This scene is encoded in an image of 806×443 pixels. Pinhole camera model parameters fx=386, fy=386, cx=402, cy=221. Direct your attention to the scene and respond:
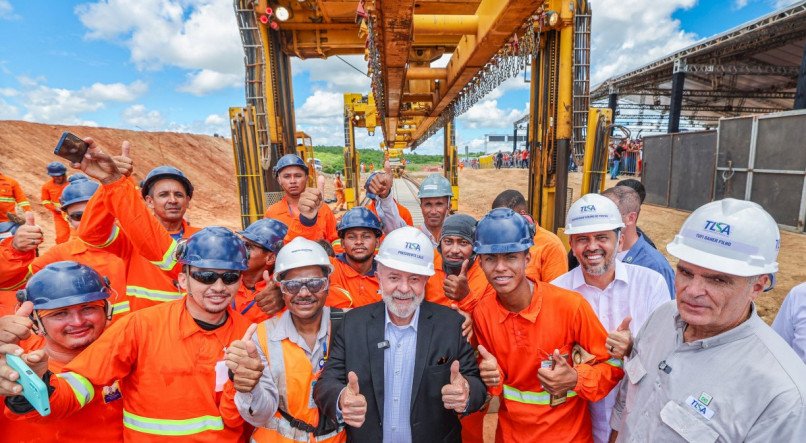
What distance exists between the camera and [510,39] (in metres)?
4.23

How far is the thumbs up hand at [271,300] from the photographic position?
2.32 meters

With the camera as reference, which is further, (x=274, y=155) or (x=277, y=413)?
(x=274, y=155)

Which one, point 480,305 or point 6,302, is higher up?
point 480,305

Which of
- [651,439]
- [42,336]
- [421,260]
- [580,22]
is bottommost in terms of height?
[651,439]

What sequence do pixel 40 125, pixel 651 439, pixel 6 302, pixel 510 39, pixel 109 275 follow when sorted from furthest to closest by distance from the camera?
pixel 40 125 < pixel 510 39 < pixel 6 302 < pixel 109 275 < pixel 651 439

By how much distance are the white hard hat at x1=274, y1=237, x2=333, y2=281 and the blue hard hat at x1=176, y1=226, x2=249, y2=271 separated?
206 mm

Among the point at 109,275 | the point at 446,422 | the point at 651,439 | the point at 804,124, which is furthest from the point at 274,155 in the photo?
the point at 804,124

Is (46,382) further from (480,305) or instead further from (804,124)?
(804,124)

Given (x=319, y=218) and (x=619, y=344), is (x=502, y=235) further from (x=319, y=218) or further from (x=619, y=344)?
(x=319, y=218)

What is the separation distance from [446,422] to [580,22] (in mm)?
4678

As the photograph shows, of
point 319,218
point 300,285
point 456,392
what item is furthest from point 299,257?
point 319,218

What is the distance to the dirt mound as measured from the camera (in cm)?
1666

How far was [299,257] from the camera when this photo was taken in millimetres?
2227

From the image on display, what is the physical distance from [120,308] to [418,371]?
7.42 feet
